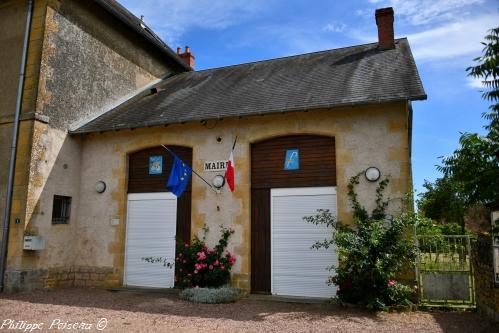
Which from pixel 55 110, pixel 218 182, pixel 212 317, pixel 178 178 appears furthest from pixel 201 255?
pixel 55 110

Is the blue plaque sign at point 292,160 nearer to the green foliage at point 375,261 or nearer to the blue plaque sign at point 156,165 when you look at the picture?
the green foliage at point 375,261

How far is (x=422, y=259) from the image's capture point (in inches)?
286

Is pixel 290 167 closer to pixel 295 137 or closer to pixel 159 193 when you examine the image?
pixel 295 137

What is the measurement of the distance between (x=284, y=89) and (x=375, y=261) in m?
4.50

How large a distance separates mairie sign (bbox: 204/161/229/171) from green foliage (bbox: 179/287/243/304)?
249cm

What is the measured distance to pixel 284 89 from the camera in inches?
368

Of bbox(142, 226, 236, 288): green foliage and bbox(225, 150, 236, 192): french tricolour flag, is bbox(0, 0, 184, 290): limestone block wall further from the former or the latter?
bbox(225, 150, 236, 192): french tricolour flag

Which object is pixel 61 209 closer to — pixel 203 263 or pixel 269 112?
pixel 203 263

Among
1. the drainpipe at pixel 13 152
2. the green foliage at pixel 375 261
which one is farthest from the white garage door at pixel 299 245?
the drainpipe at pixel 13 152

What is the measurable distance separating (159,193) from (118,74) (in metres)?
4.03

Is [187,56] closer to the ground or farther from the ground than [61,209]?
farther from the ground

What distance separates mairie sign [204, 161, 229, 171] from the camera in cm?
870

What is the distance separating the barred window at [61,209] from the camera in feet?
30.9

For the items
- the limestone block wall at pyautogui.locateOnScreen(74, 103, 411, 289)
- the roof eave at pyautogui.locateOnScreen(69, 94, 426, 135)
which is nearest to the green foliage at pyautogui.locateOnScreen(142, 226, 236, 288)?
the limestone block wall at pyautogui.locateOnScreen(74, 103, 411, 289)
